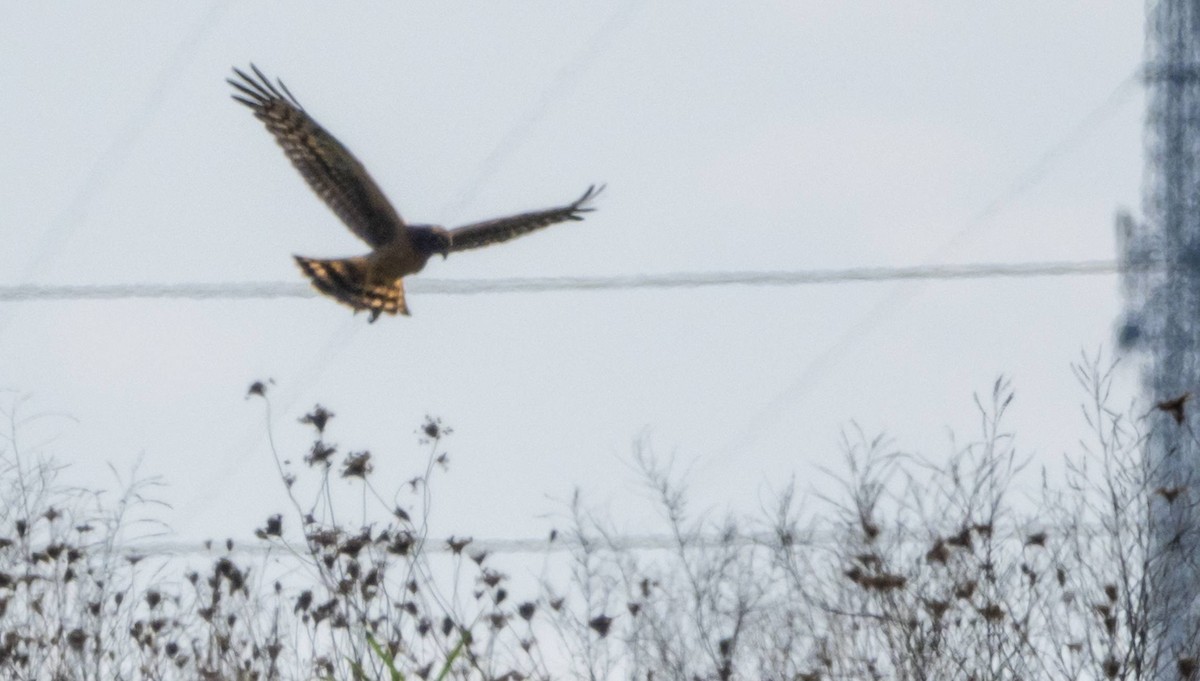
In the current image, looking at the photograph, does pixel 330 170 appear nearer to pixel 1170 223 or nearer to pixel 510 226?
pixel 510 226

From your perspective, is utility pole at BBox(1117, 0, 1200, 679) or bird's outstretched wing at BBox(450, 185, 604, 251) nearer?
bird's outstretched wing at BBox(450, 185, 604, 251)

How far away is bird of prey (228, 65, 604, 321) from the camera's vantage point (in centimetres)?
759

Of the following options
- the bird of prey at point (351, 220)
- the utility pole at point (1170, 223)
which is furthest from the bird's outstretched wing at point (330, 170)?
the utility pole at point (1170, 223)

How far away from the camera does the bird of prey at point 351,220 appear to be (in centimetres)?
759

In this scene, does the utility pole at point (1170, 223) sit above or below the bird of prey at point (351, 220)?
above

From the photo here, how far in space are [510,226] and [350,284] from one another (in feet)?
3.34

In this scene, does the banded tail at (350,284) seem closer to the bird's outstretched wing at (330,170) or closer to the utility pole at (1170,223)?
the bird's outstretched wing at (330,170)

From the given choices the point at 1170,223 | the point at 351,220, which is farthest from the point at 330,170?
the point at 1170,223

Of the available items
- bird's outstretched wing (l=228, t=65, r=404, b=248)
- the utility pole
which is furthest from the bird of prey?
the utility pole

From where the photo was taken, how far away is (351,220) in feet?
25.9

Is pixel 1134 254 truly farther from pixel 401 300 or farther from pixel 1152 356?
pixel 401 300

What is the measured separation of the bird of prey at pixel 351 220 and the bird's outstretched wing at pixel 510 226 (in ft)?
0.51

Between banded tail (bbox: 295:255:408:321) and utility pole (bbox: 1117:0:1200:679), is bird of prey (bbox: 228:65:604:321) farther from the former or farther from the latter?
utility pole (bbox: 1117:0:1200:679)

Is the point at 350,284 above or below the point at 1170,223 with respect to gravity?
below
